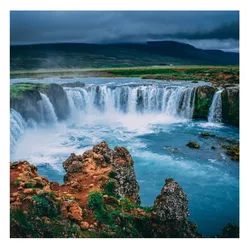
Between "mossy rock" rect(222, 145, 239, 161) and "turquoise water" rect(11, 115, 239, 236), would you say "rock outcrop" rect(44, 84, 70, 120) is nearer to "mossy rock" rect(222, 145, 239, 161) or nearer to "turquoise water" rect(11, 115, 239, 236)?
"turquoise water" rect(11, 115, 239, 236)

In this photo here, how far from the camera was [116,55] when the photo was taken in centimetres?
577

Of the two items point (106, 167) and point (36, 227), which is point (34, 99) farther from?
point (36, 227)

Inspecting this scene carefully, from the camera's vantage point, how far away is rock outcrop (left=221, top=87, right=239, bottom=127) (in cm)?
559

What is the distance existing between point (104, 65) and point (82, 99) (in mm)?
A: 896

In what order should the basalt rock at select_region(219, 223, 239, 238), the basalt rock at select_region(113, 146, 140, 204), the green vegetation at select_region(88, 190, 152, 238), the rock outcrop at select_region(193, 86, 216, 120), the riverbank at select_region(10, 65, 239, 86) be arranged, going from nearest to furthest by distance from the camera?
the green vegetation at select_region(88, 190, 152, 238)
the basalt rock at select_region(219, 223, 239, 238)
the basalt rock at select_region(113, 146, 140, 204)
the riverbank at select_region(10, 65, 239, 86)
the rock outcrop at select_region(193, 86, 216, 120)

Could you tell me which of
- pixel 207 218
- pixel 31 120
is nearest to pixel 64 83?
pixel 31 120

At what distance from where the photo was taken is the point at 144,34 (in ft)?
17.9

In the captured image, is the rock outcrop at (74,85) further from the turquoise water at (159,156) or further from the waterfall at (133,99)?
the turquoise water at (159,156)

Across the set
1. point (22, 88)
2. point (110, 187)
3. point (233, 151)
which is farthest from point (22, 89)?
point (233, 151)

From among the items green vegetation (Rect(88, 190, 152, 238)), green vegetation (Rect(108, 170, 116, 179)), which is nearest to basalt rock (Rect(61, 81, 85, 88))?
green vegetation (Rect(108, 170, 116, 179))

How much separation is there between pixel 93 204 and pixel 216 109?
353 centimetres

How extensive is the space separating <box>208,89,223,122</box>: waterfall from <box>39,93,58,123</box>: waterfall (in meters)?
2.99

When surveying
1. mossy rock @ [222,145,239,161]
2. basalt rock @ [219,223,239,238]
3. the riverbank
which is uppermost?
the riverbank

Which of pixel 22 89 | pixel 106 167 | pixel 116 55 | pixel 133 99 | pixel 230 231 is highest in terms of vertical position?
pixel 116 55
